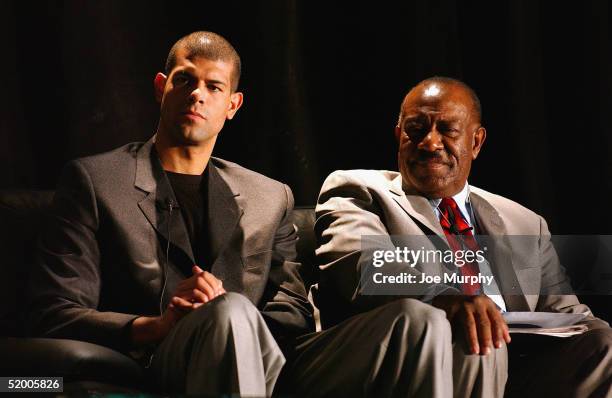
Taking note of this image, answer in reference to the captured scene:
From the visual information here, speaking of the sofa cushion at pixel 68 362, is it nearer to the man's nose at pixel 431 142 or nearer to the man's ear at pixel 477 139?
the man's nose at pixel 431 142

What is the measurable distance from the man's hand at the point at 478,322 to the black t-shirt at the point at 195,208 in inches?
24.5

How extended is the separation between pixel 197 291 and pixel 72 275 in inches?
13.0

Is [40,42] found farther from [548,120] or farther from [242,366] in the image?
[548,120]

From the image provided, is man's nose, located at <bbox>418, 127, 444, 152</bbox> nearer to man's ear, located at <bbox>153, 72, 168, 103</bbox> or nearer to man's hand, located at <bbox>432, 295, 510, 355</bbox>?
man's hand, located at <bbox>432, 295, 510, 355</bbox>

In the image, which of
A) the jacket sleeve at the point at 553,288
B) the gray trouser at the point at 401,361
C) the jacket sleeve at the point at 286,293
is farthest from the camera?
the jacket sleeve at the point at 553,288

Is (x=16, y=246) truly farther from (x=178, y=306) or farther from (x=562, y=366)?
(x=562, y=366)

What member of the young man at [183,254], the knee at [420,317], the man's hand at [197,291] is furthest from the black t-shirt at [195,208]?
the knee at [420,317]

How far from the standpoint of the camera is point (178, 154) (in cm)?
225

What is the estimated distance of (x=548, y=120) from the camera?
312cm

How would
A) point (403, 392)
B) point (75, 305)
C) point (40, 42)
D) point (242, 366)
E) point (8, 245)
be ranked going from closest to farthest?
point (242, 366) → point (403, 392) → point (75, 305) → point (8, 245) → point (40, 42)

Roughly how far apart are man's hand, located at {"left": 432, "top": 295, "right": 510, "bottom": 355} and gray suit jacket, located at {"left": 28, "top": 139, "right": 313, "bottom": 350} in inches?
16.8

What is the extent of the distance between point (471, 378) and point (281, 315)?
1.67 feet

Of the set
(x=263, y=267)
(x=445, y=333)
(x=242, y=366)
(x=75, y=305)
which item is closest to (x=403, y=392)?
(x=445, y=333)

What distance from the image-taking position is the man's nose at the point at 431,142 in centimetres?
239
